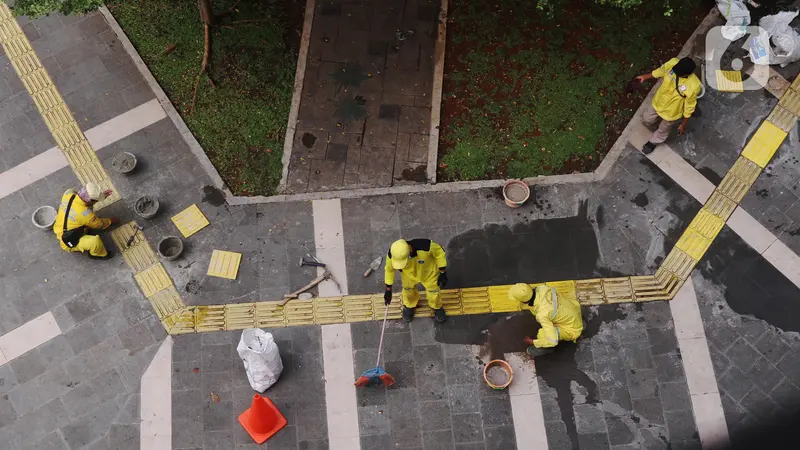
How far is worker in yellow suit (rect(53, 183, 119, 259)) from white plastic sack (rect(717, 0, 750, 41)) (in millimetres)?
10501

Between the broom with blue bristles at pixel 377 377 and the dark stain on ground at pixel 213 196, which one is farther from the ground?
the dark stain on ground at pixel 213 196

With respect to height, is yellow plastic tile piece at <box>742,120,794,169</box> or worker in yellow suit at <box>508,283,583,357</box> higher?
yellow plastic tile piece at <box>742,120,794,169</box>

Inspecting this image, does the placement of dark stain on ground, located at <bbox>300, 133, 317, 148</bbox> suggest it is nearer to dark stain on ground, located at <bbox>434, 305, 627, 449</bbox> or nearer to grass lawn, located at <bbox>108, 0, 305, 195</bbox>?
grass lawn, located at <bbox>108, 0, 305, 195</bbox>

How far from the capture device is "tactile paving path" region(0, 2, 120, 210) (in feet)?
32.7

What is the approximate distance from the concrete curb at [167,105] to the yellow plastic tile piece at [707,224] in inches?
286

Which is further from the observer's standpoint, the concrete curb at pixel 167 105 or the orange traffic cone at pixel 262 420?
the concrete curb at pixel 167 105

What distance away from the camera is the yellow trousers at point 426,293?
8320 millimetres

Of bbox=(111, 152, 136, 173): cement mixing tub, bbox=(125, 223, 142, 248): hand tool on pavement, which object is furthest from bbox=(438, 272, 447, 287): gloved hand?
bbox=(111, 152, 136, 173): cement mixing tub

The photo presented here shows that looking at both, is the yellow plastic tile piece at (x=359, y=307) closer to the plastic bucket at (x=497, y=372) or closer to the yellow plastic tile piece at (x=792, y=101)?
the plastic bucket at (x=497, y=372)

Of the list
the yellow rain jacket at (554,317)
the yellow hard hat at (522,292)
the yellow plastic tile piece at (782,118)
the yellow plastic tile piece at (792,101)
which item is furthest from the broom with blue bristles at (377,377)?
the yellow plastic tile piece at (792,101)

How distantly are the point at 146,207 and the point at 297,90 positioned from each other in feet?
10.1

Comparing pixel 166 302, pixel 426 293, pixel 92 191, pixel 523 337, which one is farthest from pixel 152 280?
pixel 523 337

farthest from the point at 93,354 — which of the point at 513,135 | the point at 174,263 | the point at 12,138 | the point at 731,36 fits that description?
the point at 731,36

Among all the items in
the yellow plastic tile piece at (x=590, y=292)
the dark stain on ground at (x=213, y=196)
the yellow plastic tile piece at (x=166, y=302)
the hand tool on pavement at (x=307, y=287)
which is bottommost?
the yellow plastic tile piece at (x=166, y=302)
